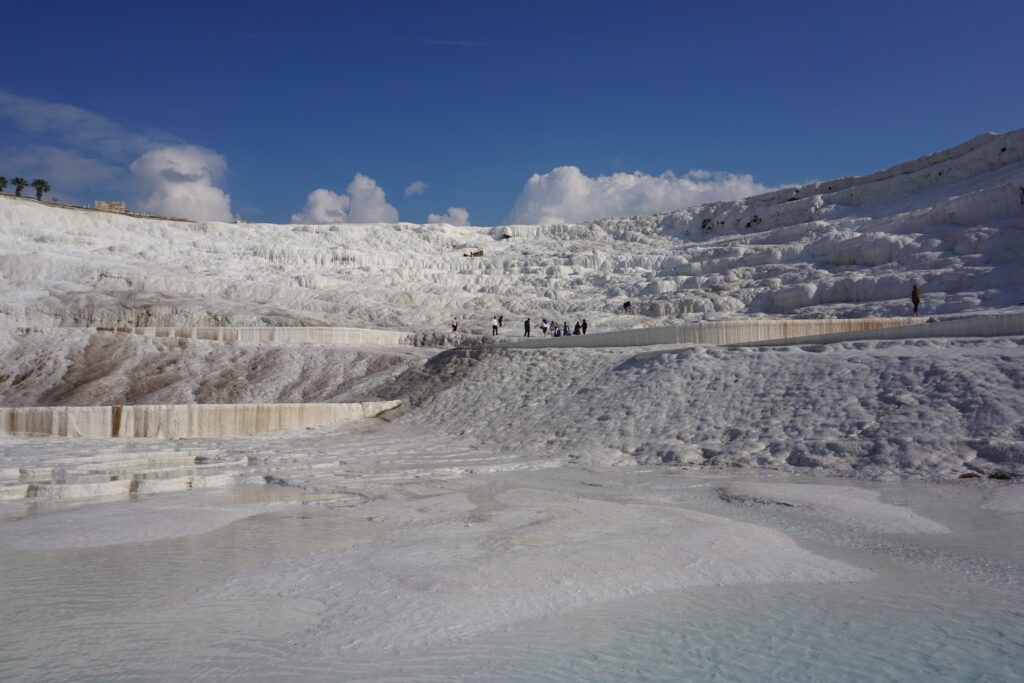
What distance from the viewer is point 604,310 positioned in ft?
136

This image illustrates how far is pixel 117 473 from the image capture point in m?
12.8

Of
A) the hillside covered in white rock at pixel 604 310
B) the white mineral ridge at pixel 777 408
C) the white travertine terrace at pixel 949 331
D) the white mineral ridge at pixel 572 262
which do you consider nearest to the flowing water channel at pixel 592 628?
the white mineral ridge at pixel 777 408

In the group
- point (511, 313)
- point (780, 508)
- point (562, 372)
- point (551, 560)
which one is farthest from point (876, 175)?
point (551, 560)

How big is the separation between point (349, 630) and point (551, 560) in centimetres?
225

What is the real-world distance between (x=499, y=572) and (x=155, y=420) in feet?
47.5

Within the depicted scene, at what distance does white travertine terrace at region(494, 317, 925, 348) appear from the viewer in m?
21.0

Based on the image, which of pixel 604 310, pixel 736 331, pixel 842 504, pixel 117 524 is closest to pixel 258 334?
pixel 736 331

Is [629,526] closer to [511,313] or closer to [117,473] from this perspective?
[117,473]

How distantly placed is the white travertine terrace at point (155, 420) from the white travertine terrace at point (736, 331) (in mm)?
9119

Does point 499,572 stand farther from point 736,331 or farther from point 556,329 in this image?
point 556,329

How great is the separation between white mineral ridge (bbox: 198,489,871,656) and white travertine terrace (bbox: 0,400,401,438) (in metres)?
11.8

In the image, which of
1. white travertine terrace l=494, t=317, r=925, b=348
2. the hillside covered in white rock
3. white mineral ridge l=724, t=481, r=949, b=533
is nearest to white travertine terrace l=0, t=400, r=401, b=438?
the hillside covered in white rock

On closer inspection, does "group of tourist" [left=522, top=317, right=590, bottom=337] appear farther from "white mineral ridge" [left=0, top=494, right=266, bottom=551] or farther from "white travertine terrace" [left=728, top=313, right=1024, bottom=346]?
"white mineral ridge" [left=0, top=494, right=266, bottom=551]

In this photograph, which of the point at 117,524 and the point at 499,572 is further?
the point at 117,524
